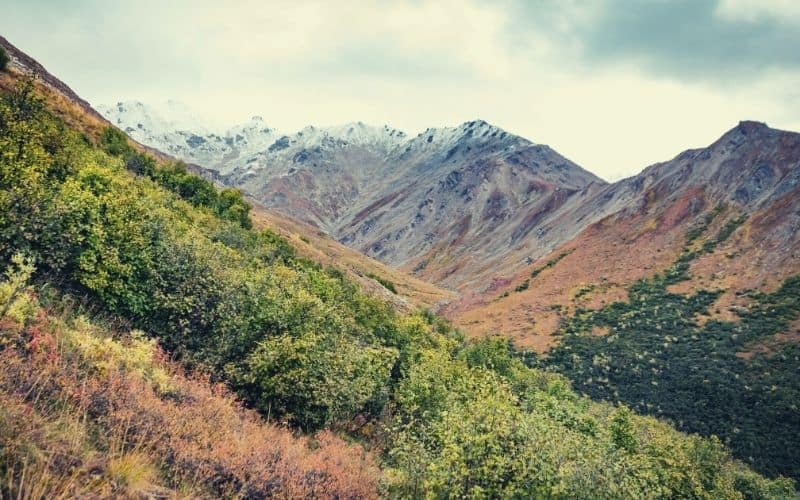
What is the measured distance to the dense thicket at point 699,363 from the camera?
6538 cm

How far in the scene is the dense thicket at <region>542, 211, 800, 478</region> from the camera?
214 ft

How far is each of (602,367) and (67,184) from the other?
90.1 metres

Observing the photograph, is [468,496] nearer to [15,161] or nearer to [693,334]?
[15,161]

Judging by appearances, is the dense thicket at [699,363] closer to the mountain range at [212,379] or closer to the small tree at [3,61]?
the mountain range at [212,379]

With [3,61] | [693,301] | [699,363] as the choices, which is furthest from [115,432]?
[693,301]

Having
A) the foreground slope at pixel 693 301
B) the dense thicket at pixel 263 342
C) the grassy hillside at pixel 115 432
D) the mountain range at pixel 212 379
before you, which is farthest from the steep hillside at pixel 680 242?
the grassy hillside at pixel 115 432

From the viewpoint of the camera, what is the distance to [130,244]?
19.0 metres

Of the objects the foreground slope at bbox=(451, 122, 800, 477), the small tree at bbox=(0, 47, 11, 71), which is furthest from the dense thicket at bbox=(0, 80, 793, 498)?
the foreground slope at bbox=(451, 122, 800, 477)

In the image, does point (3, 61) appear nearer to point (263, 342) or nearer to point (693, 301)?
point (263, 342)

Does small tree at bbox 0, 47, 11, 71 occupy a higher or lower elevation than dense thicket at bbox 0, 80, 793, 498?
higher

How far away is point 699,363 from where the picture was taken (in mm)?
80125

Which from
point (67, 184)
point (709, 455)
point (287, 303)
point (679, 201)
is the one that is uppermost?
point (679, 201)

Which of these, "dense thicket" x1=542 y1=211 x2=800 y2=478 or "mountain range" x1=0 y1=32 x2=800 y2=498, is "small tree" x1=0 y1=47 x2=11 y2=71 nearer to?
"mountain range" x1=0 y1=32 x2=800 y2=498

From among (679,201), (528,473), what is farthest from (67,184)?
(679,201)
